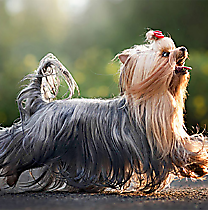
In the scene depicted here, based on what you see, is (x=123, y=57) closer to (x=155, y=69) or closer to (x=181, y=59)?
(x=155, y=69)

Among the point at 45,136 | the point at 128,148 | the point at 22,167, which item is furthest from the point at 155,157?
the point at 22,167

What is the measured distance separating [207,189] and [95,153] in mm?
1062

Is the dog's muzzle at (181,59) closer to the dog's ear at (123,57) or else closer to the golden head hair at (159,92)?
the golden head hair at (159,92)

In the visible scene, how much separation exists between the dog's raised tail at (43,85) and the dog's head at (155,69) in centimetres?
56

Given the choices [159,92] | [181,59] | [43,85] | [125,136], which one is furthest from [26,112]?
[181,59]

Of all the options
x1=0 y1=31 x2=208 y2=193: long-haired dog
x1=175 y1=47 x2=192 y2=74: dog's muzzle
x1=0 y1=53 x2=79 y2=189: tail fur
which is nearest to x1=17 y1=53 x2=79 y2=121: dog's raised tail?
x1=0 y1=53 x2=79 y2=189: tail fur

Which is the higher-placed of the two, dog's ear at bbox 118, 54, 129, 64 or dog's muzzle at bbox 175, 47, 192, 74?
dog's ear at bbox 118, 54, 129, 64

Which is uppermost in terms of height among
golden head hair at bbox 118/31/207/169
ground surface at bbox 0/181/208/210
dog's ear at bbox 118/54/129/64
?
dog's ear at bbox 118/54/129/64

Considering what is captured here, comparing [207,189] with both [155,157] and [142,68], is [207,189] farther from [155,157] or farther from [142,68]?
[142,68]

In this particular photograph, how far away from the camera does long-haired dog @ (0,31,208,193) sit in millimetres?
2613

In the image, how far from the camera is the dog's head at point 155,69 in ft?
8.52

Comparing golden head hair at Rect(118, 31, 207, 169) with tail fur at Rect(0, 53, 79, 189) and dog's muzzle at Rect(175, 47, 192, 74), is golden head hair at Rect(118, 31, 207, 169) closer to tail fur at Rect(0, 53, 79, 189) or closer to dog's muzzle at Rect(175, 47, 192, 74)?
dog's muzzle at Rect(175, 47, 192, 74)

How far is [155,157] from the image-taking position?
261cm

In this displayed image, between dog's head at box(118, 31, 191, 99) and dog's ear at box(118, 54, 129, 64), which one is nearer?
dog's head at box(118, 31, 191, 99)
